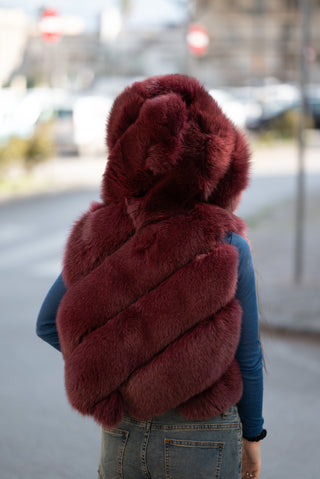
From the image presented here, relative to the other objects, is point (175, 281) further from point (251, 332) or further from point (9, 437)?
point (9, 437)

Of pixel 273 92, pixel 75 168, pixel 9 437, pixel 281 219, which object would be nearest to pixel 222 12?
pixel 273 92

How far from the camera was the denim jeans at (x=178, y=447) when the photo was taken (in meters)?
1.85

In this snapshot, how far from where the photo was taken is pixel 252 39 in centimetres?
5194

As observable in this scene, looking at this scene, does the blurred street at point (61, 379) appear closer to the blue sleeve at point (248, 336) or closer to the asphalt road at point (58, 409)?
the asphalt road at point (58, 409)

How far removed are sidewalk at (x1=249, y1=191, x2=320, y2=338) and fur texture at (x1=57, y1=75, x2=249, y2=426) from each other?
1989 mm

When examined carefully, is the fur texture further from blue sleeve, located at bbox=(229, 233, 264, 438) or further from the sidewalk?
the sidewalk

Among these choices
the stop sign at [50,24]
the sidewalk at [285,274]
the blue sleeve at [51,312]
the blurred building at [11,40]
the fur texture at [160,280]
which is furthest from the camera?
the blurred building at [11,40]

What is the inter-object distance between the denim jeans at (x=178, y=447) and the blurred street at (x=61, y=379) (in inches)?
52.8

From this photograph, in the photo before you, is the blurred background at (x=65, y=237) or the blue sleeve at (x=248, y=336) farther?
the blurred background at (x=65, y=237)

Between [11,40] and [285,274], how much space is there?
49.9 m

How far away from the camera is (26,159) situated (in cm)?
1609

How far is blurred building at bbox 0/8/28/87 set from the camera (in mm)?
53034

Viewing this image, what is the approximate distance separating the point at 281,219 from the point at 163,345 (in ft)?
33.9

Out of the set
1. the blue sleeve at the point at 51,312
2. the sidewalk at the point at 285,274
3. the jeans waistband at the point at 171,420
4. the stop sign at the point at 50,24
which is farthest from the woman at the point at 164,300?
the stop sign at the point at 50,24
